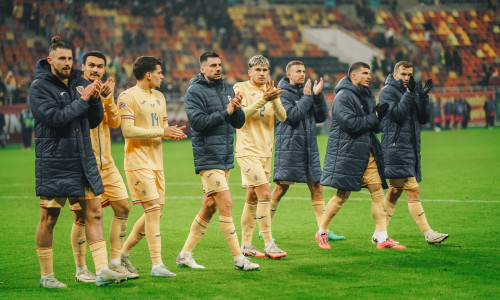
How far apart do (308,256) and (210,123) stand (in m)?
2.02

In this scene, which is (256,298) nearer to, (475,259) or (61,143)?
(61,143)

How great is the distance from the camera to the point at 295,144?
9.16 m

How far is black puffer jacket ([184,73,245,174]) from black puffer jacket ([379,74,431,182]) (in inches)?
92.7

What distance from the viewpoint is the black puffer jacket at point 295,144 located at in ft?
29.8

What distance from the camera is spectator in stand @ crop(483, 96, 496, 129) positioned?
3688cm

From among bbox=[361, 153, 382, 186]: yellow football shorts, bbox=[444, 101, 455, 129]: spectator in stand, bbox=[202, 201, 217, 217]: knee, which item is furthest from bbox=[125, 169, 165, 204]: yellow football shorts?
bbox=[444, 101, 455, 129]: spectator in stand

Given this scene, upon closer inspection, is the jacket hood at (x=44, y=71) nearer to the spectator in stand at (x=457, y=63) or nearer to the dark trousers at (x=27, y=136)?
A: the dark trousers at (x=27, y=136)

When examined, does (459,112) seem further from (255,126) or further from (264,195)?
(264,195)

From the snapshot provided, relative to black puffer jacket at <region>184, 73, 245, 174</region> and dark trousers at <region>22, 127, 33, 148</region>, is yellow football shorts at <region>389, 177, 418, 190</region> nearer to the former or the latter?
black puffer jacket at <region>184, 73, 245, 174</region>

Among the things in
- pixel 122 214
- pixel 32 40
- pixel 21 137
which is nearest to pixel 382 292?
pixel 122 214

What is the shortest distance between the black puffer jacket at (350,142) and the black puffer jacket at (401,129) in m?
0.34

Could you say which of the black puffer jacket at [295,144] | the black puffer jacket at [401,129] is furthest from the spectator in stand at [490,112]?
the black puffer jacket at [295,144]

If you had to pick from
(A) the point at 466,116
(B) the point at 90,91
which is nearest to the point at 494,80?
(A) the point at 466,116

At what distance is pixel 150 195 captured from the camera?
280 inches
